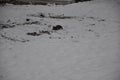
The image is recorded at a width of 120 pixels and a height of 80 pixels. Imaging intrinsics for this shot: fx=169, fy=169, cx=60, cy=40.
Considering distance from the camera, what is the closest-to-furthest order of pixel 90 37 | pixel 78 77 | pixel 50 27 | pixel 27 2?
1. pixel 78 77
2. pixel 90 37
3. pixel 50 27
4. pixel 27 2

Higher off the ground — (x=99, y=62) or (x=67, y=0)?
(x=67, y=0)

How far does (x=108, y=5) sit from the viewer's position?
14.1m

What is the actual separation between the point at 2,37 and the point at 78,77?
195 inches

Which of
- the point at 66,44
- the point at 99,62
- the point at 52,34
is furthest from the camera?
the point at 52,34

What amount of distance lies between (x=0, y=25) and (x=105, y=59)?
719cm

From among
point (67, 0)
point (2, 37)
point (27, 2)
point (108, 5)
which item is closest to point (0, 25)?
point (2, 37)

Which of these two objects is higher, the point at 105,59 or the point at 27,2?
the point at 27,2

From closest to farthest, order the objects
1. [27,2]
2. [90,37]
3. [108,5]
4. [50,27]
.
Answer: [90,37]
[50,27]
[108,5]
[27,2]

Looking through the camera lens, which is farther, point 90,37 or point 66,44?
point 90,37

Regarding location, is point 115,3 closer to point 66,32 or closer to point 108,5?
point 108,5

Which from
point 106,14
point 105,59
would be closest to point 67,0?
point 106,14

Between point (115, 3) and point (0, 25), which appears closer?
point (0, 25)

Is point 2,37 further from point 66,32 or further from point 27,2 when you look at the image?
point 27,2

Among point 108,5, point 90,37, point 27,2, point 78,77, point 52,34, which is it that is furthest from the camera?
point 27,2
